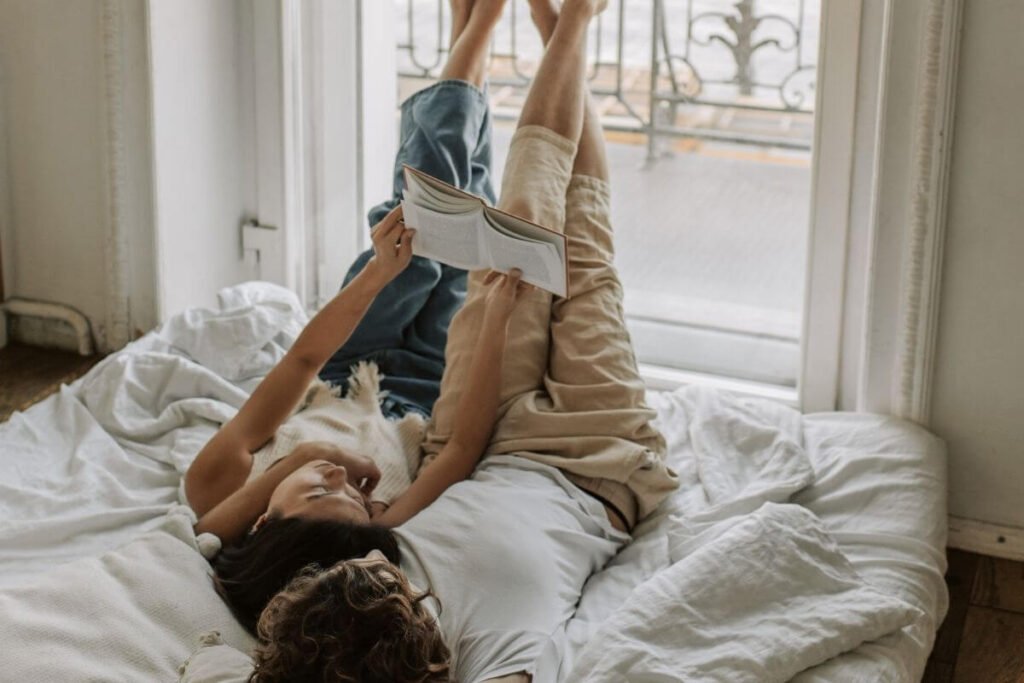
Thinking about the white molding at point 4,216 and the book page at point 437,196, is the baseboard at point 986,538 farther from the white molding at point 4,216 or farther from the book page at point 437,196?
the white molding at point 4,216

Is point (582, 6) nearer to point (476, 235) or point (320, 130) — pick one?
point (476, 235)

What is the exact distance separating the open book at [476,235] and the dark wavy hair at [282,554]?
0.41m

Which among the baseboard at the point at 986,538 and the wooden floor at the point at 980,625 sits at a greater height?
the baseboard at the point at 986,538

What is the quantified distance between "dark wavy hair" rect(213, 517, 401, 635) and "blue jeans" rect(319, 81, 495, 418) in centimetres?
64

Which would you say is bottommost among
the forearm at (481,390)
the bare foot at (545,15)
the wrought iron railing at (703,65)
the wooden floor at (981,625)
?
the wooden floor at (981,625)

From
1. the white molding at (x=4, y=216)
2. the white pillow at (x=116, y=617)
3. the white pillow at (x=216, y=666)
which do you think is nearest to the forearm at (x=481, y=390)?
the white pillow at (x=116, y=617)

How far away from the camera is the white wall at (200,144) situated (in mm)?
2822

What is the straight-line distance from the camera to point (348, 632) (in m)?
1.49

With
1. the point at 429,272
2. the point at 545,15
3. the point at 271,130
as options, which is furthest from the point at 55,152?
the point at 545,15

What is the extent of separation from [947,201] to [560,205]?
630 mm

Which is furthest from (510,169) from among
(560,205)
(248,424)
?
(248,424)

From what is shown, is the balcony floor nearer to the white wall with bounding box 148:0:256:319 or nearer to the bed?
the bed

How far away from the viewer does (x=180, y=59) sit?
9.29 feet

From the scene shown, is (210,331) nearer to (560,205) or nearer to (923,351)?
(560,205)
